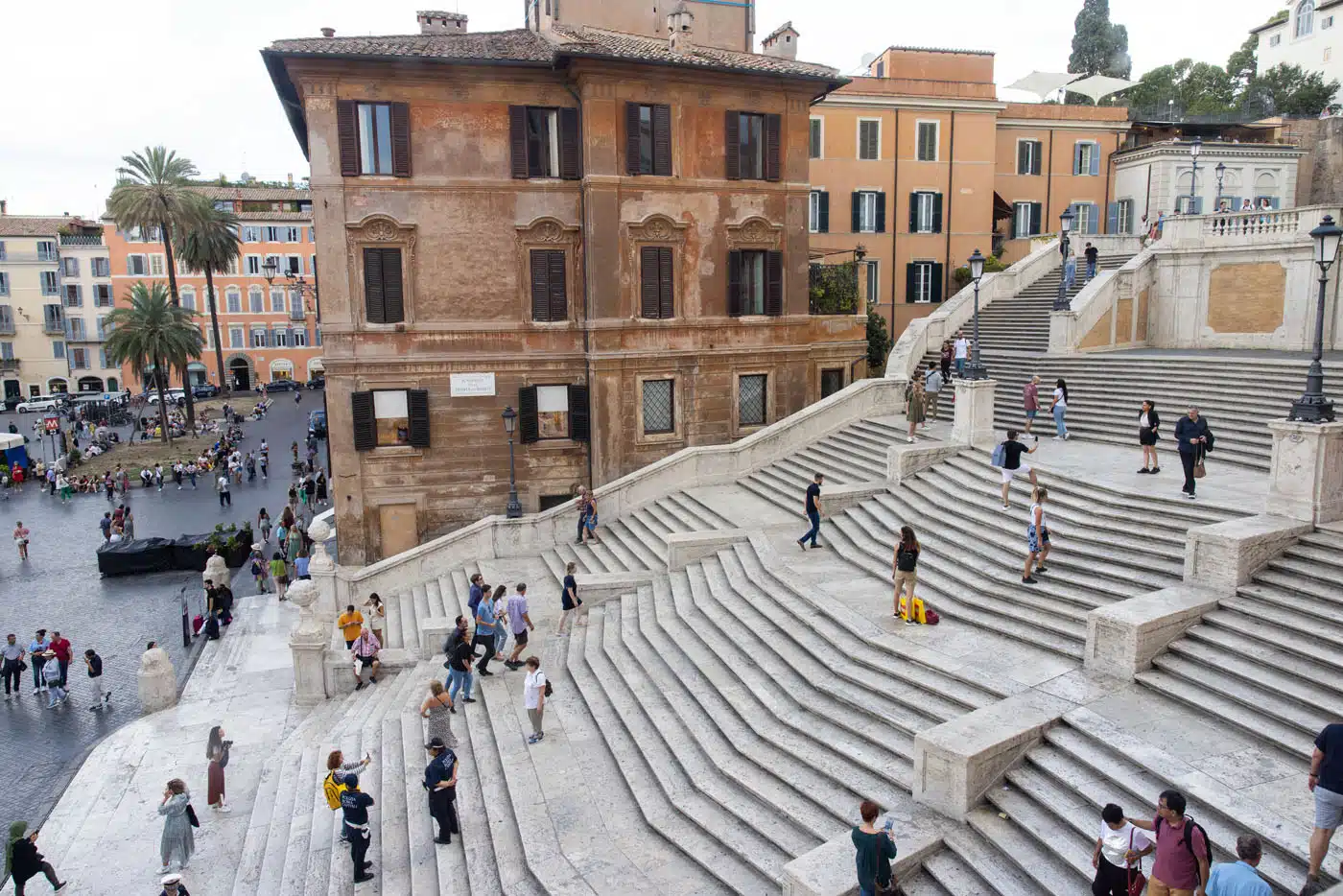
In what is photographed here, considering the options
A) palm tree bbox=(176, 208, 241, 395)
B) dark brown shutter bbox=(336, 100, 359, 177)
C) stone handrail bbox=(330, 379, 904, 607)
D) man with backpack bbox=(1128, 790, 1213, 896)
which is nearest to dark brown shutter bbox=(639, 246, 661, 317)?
stone handrail bbox=(330, 379, 904, 607)

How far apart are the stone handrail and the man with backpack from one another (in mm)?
17499

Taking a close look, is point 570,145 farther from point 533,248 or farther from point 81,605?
point 81,605

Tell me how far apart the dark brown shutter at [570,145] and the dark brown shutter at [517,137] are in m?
1.06

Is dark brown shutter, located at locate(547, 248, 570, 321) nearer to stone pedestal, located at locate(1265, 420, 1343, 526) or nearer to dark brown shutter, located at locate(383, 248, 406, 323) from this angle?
dark brown shutter, located at locate(383, 248, 406, 323)

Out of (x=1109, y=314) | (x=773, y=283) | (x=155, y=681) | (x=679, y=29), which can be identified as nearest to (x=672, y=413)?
(x=773, y=283)

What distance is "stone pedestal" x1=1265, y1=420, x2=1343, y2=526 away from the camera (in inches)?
459

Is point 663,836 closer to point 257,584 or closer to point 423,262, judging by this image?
point 423,262

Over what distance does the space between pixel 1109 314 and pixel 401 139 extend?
2061cm

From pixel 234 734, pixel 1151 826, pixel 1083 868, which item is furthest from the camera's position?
pixel 234 734

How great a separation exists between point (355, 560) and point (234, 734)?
27.3ft

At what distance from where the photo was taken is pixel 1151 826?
7566mm

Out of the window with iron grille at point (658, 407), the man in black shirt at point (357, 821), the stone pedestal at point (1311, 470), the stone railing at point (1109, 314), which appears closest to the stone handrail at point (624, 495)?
the window with iron grille at point (658, 407)

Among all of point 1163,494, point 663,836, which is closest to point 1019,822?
point 663,836

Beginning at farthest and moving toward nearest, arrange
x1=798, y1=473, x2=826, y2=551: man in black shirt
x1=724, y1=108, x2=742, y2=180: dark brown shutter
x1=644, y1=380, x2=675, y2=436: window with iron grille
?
1. x1=644, y1=380, x2=675, y2=436: window with iron grille
2. x1=724, y1=108, x2=742, y2=180: dark brown shutter
3. x1=798, y1=473, x2=826, y2=551: man in black shirt
